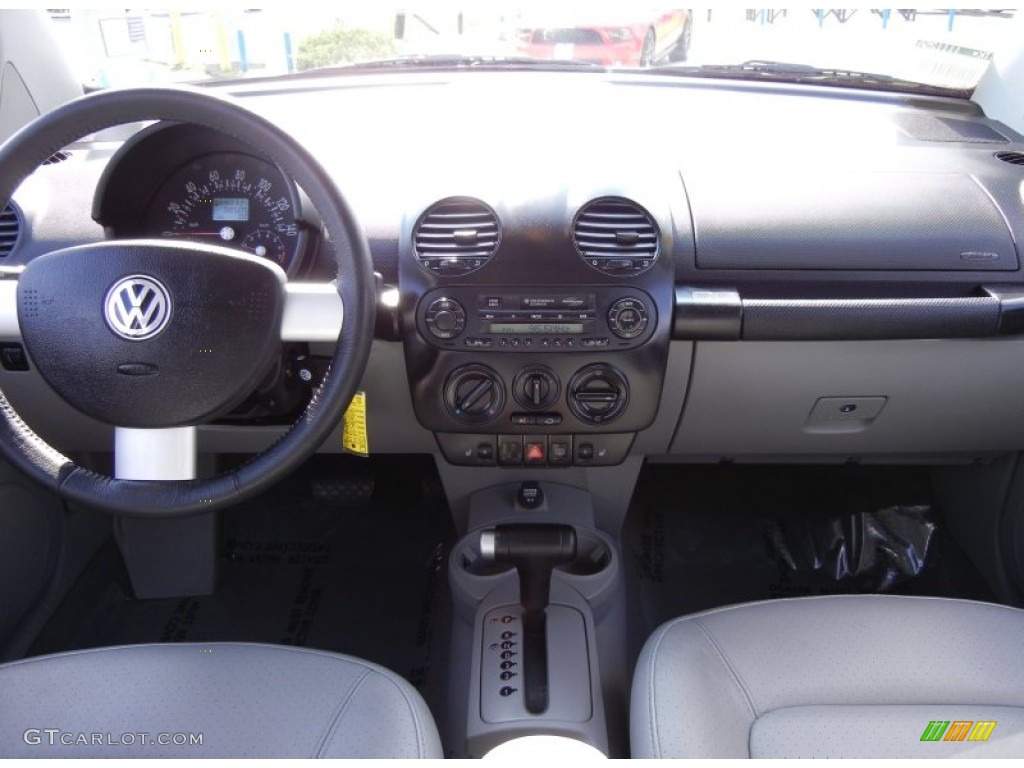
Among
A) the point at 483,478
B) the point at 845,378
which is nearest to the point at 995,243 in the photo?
the point at 845,378

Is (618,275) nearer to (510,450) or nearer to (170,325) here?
(510,450)

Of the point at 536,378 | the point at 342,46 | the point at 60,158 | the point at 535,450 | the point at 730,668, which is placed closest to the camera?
the point at 730,668

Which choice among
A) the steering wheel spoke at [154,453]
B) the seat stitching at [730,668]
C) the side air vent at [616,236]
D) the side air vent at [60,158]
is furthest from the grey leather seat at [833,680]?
the side air vent at [60,158]

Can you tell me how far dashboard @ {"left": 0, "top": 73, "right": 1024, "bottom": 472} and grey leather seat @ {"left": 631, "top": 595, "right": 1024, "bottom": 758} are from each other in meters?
0.45

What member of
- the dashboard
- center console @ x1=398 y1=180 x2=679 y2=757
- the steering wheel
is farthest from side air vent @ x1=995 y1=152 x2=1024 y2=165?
the steering wheel

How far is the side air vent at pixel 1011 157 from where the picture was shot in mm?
1722

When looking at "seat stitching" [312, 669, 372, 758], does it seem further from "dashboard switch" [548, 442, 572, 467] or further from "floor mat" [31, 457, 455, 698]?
"floor mat" [31, 457, 455, 698]

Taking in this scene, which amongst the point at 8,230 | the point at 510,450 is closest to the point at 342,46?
the point at 8,230

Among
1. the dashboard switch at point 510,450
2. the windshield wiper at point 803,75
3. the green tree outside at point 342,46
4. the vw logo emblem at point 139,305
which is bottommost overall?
the dashboard switch at point 510,450

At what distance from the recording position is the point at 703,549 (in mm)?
2184

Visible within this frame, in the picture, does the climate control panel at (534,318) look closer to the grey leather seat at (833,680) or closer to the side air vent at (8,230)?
the grey leather seat at (833,680)

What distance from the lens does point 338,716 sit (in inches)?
43.4

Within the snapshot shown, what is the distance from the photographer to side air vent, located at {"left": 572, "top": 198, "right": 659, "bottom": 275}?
138 centimetres

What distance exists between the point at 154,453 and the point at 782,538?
168 centimetres
